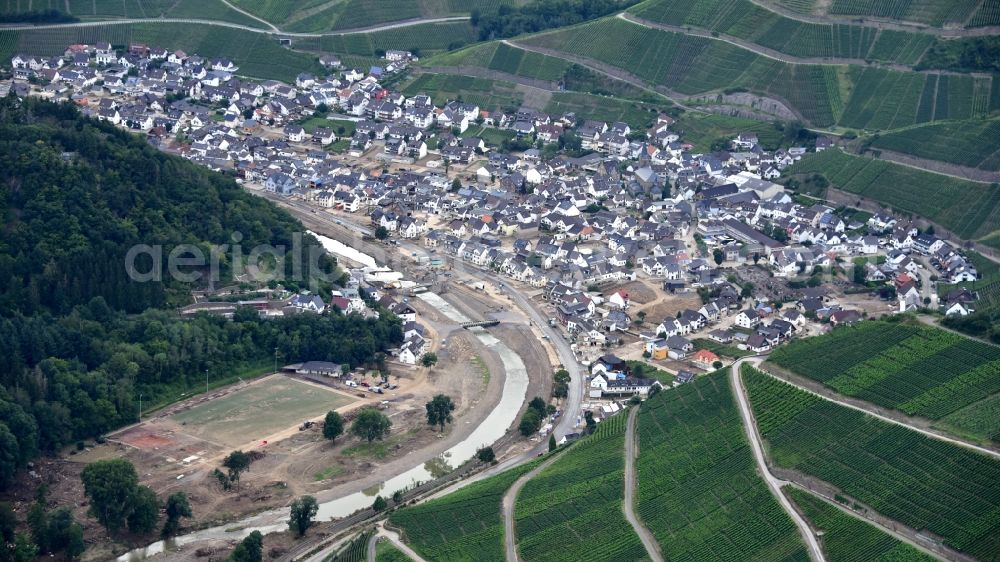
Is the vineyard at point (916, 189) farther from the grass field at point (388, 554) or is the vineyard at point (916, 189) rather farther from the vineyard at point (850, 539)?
the grass field at point (388, 554)

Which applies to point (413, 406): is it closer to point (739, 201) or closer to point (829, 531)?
point (829, 531)

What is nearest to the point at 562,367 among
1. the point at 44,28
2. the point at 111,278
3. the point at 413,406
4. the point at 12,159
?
the point at 413,406

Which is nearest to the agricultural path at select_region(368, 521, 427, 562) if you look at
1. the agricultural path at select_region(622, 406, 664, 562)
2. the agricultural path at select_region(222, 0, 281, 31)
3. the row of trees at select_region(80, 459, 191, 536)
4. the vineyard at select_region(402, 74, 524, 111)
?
the row of trees at select_region(80, 459, 191, 536)

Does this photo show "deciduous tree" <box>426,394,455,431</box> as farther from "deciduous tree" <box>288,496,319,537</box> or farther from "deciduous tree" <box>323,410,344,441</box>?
"deciduous tree" <box>288,496,319,537</box>

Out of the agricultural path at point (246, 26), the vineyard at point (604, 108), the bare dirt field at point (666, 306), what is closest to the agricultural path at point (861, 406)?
the bare dirt field at point (666, 306)

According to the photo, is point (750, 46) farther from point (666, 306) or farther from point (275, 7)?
point (275, 7)

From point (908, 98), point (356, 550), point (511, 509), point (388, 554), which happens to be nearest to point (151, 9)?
point (908, 98)
